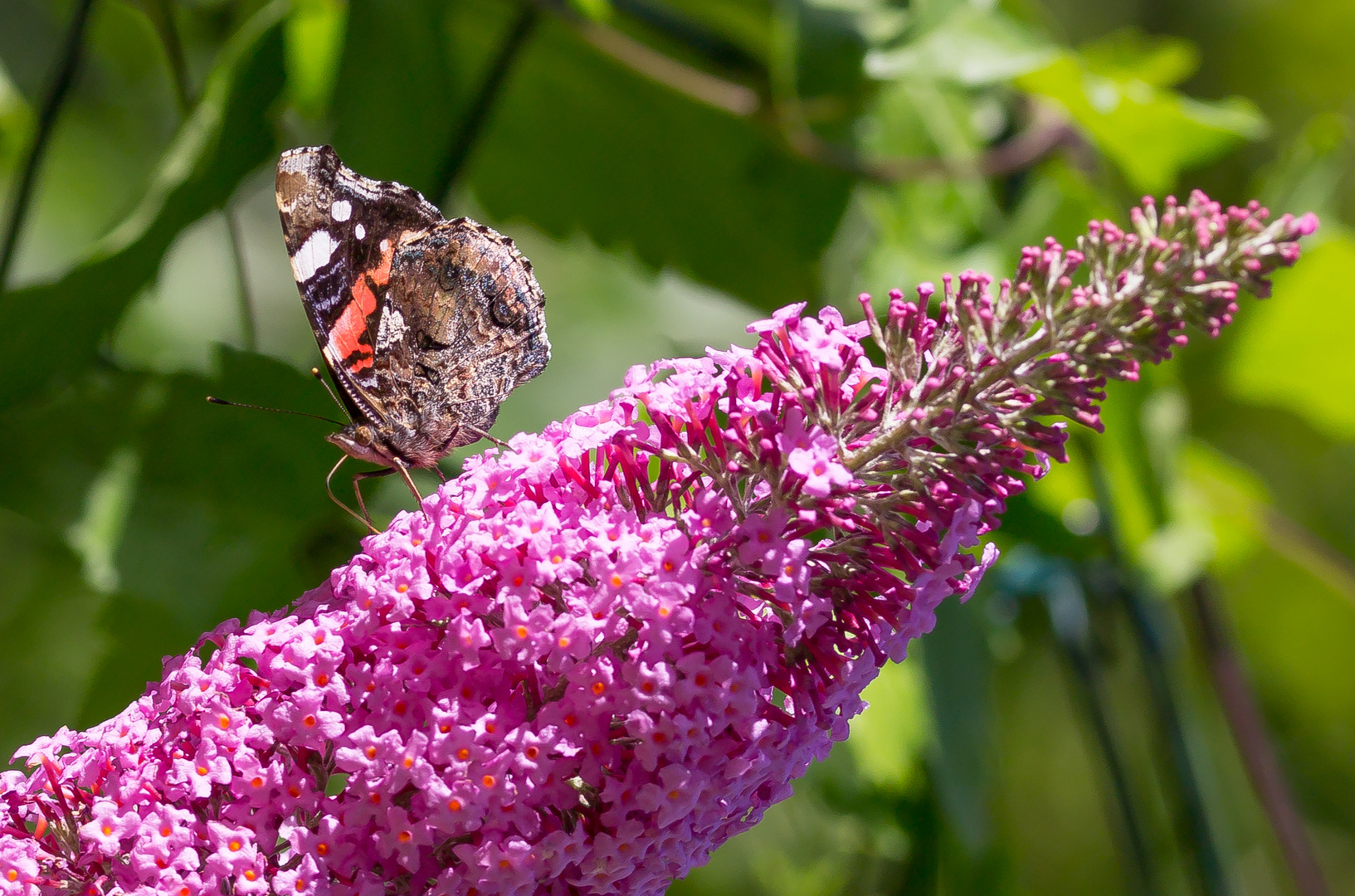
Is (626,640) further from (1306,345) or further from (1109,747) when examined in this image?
(1306,345)

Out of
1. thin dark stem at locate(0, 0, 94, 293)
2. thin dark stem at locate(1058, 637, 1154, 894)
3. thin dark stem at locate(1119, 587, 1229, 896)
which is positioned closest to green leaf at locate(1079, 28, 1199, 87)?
thin dark stem at locate(1119, 587, 1229, 896)

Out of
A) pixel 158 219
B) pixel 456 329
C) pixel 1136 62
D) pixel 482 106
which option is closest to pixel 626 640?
pixel 456 329

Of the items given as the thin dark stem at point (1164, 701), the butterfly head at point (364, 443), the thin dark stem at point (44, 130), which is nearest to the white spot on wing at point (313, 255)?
the butterfly head at point (364, 443)

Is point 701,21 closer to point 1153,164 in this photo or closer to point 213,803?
point 1153,164

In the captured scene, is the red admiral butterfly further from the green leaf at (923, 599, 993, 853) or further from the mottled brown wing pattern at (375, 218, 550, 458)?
the green leaf at (923, 599, 993, 853)

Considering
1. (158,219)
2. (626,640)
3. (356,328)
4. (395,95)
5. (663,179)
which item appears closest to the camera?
(626,640)

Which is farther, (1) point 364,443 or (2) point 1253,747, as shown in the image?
(2) point 1253,747

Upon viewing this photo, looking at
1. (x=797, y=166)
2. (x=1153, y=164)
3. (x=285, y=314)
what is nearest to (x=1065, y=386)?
(x=1153, y=164)
